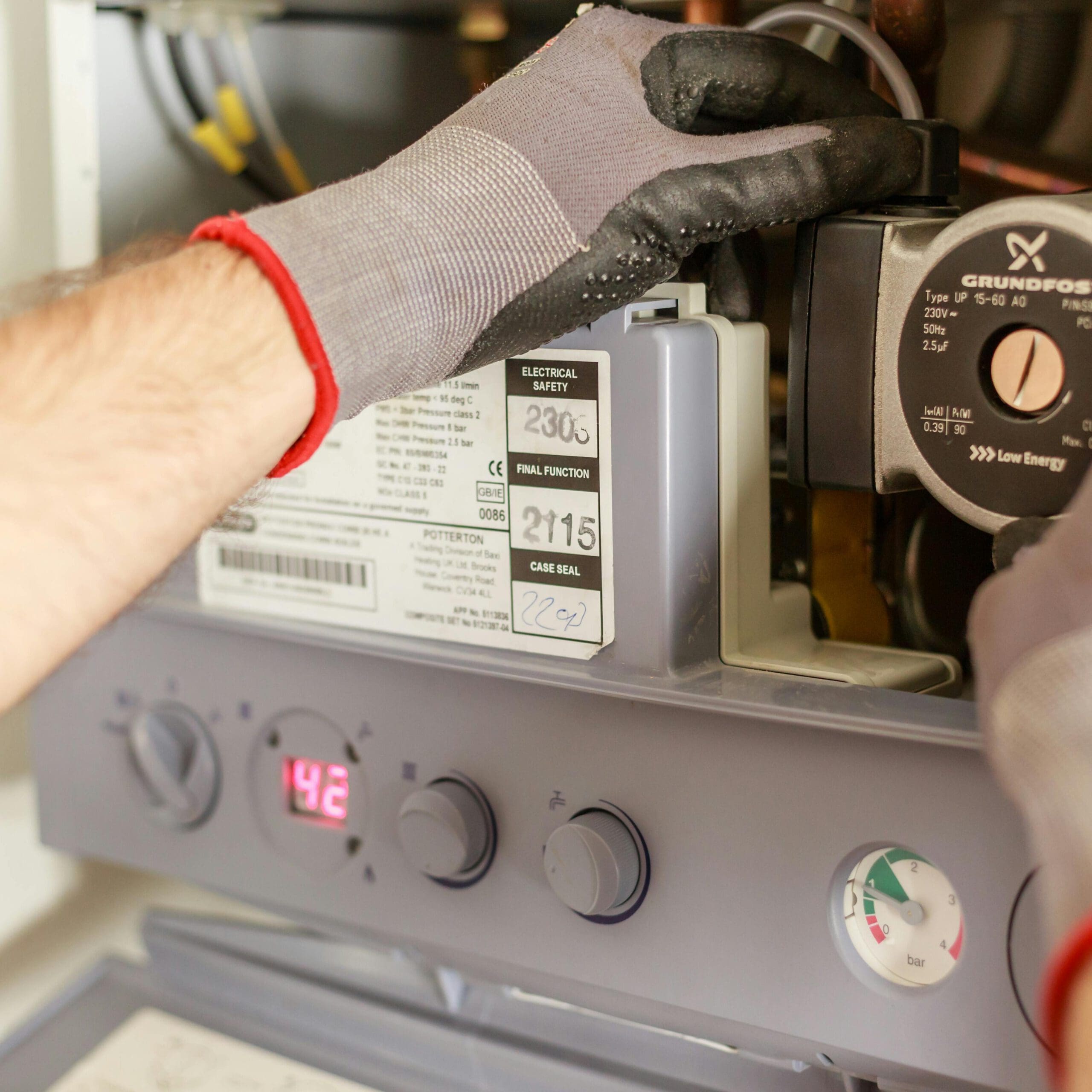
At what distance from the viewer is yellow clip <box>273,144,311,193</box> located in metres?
1.04

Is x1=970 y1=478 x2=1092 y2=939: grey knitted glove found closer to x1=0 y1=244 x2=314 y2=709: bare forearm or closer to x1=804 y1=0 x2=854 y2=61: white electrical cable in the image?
x1=0 y1=244 x2=314 y2=709: bare forearm

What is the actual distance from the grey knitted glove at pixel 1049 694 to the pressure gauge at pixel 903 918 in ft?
0.56

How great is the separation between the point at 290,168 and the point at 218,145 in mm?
71

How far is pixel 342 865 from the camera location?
756mm

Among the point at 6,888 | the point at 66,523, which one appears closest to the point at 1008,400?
the point at 66,523

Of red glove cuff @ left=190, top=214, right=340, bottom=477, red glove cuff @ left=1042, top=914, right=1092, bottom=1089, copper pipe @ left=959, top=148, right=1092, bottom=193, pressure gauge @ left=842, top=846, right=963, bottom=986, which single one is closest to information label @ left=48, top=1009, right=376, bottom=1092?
pressure gauge @ left=842, top=846, right=963, bottom=986

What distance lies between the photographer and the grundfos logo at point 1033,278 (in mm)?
500

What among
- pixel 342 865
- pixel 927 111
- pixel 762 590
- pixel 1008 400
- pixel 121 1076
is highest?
pixel 927 111

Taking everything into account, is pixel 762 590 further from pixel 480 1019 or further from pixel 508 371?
pixel 480 1019

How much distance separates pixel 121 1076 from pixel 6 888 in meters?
0.25

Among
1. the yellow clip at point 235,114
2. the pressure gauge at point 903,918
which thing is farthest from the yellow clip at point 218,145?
the pressure gauge at point 903,918

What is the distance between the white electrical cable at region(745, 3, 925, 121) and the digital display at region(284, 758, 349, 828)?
1.73 ft

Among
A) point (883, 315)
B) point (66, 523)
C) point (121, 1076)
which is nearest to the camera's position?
point (66, 523)

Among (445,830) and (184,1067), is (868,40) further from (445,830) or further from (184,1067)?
(184,1067)
